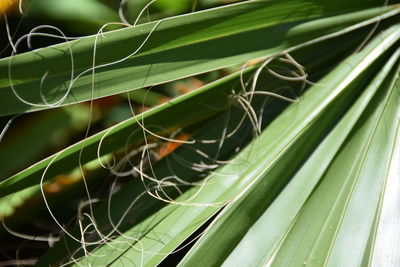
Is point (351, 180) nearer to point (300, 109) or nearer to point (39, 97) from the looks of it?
point (300, 109)

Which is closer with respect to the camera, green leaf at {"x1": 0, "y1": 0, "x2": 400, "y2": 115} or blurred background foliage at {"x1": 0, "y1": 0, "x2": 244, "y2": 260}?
green leaf at {"x1": 0, "y1": 0, "x2": 400, "y2": 115}

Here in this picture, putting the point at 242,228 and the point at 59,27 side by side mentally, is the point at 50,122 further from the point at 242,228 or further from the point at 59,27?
the point at 242,228

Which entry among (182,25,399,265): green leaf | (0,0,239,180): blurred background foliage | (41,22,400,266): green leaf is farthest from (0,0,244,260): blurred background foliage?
(182,25,399,265): green leaf

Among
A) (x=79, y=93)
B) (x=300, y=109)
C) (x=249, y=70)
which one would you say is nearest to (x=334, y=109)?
(x=300, y=109)

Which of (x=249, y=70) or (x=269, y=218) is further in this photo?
(x=249, y=70)

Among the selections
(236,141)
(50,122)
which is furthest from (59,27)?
(236,141)

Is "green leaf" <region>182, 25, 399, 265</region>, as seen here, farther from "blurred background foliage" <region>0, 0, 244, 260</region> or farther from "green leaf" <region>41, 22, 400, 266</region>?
"blurred background foliage" <region>0, 0, 244, 260</region>

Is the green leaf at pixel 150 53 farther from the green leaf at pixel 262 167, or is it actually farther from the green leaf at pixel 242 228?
the green leaf at pixel 242 228

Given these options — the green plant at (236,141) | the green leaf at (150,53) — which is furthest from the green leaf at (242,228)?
the green leaf at (150,53)
